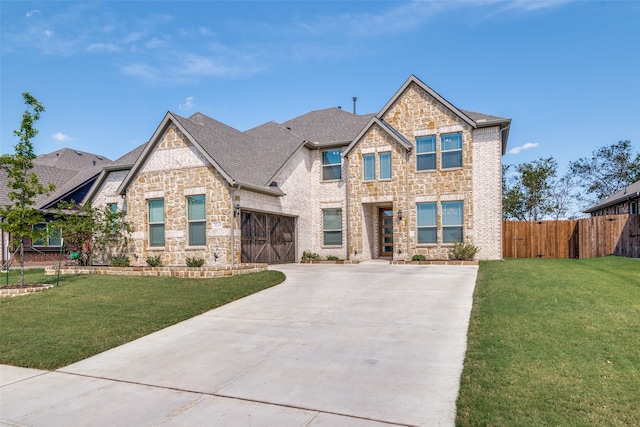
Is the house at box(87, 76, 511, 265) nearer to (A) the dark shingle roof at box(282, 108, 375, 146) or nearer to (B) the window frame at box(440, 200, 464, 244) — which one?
(B) the window frame at box(440, 200, 464, 244)

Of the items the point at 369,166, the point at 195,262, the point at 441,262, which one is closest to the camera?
the point at 195,262

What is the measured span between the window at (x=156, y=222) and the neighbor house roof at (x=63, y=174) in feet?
15.9

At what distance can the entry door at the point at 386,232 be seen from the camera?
19812mm

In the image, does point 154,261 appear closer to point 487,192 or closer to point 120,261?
point 120,261

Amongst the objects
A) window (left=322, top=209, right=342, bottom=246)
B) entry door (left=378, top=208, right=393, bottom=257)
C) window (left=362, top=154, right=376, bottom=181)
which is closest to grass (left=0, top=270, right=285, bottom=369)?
window (left=322, top=209, right=342, bottom=246)

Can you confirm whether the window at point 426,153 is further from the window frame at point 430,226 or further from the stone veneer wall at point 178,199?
the stone veneer wall at point 178,199

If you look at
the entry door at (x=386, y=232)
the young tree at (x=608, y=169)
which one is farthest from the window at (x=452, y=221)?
the young tree at (x=608, y=169)

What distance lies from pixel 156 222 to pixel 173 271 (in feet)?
15.2

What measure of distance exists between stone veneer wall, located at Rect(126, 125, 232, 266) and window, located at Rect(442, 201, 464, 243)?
9027 millimetres

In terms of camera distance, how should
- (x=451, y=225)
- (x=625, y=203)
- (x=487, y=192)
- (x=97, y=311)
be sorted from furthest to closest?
1. (x=625, y=203)
2. (x=451, y=225)
3. (x=487, y=192)
4. (x=97, y=311)

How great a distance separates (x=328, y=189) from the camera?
2022cm

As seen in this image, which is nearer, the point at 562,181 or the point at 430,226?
the point at 430,226

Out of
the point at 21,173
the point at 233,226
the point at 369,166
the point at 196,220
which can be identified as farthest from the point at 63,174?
the point at 369,166

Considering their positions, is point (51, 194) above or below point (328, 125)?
below
